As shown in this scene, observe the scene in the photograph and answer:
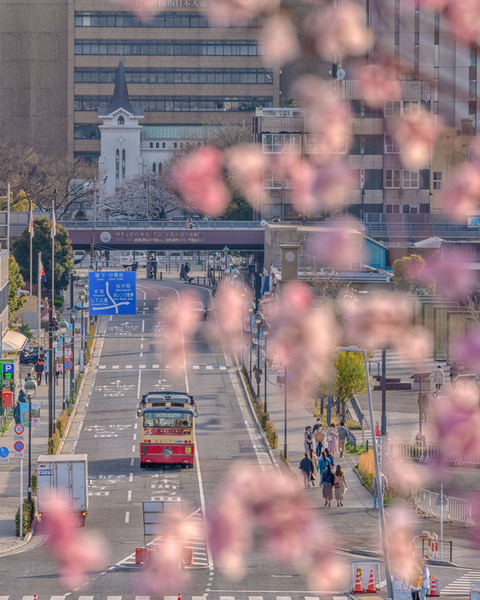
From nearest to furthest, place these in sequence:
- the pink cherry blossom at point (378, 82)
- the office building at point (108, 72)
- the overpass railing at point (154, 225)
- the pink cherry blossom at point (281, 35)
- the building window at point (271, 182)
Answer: the pink cherry blossom at point (281, 35), the pink cherry blossom at point (378, 82), the overpass railing at point (154, 225), the building window at point (271, 182), the office building at point (108, 72)

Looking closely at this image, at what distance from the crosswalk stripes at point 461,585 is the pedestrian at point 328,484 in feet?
25.6

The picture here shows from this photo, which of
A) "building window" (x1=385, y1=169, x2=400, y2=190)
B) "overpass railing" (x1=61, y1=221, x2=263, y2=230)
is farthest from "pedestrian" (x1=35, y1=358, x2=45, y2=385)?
"building window" (x1=385, y1=169, x2=400, y2=190)

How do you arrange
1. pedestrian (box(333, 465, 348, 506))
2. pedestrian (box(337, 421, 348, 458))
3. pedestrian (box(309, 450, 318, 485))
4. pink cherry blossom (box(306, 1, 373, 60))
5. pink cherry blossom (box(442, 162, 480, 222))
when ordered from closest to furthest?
pink cherry blossom (box(306, 1, 373, 60))
pink cherry blossom (box(442, 162, 480, 222))
pedestrian (box(333, 465, 348, 506))
pedestrian (box(309, 450, 318, 485))
pedestrian (box(337, 421, 348, 458))

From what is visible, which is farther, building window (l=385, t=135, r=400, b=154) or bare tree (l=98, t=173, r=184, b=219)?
bare tree (l=98, t=173, r=184, b=219)

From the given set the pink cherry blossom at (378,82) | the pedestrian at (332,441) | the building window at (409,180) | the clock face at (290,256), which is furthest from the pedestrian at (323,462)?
the building window at (409,180)

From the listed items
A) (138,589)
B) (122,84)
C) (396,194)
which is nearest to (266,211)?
(396,194)

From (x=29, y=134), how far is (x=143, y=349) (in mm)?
111227

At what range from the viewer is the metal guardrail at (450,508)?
3812cm

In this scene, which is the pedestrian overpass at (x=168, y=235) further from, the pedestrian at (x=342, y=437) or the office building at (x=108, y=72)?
the office building at (x=108, y=72)

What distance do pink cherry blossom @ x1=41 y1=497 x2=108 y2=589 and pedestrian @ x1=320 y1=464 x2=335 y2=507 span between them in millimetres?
7363

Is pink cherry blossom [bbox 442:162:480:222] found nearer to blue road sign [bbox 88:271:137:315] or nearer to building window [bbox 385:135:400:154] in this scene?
blue road sign [bbox 88:271:137:315]

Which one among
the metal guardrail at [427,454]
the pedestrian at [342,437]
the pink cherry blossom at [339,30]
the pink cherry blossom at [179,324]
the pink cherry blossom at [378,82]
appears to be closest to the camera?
the pink cherry blossom at [339,30]

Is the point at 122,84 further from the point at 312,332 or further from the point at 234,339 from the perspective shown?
the point at 312,332

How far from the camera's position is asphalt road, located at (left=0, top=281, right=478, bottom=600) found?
30.7 meters
